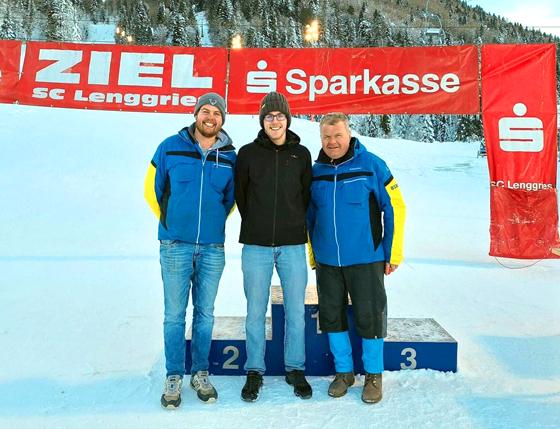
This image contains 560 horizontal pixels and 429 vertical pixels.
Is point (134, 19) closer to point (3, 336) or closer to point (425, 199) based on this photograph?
point (425, 199)

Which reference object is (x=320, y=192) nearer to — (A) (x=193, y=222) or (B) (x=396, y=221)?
(B) (x=396, y=221)

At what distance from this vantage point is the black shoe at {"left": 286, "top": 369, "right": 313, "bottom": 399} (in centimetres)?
265

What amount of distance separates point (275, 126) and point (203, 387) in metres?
1.61

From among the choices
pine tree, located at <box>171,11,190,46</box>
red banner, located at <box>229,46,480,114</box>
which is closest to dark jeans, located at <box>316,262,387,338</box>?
red banner, located at <box>229,46,480,114</box>

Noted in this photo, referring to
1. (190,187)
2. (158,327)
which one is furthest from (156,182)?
(158,327)

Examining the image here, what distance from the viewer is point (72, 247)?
22.3 feet

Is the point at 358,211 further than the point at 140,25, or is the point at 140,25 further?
the point at 140,25

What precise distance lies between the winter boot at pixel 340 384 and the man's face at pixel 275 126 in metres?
1.50

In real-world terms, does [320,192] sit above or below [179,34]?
below

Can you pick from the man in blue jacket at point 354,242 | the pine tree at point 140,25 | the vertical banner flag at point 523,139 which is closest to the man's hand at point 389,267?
the man in blue jacket at point 354,242

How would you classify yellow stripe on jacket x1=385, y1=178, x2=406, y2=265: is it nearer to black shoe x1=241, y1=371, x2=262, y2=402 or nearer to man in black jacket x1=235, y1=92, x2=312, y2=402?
man in black jacket x1=235, y1=92, x2=312, y2=402

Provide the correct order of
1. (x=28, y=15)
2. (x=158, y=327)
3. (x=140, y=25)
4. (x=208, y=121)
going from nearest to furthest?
(x=208, y=121) < (x=158, y=327) < (x=28, y=15) < (x=140, y=25)

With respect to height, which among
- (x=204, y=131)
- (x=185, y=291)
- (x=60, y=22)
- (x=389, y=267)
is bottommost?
(x=185, y=291)

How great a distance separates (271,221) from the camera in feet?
8.59
